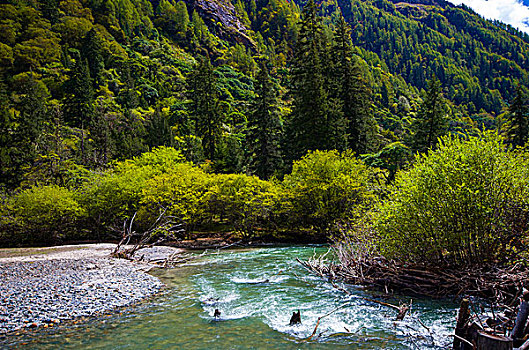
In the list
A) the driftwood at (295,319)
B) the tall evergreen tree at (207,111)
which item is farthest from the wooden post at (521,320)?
the tall evergreen tree at (207,111)

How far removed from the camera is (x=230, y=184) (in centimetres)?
2894

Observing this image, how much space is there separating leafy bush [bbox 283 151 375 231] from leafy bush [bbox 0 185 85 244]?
798 inches

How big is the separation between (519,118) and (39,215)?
1979 inches

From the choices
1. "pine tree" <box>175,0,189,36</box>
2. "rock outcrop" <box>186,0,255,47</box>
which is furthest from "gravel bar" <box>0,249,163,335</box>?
"rock outcrop" <box>186,0,255,47</box>

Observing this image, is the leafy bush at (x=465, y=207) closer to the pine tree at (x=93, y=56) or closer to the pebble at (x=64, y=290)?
the pebble at (x=64, y=290)

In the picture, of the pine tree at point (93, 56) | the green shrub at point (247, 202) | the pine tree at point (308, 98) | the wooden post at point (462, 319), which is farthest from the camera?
the pine tree at point (93, 56)

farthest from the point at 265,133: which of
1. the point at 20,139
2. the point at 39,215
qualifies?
the point at 20,139

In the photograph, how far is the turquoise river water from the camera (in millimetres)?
7887

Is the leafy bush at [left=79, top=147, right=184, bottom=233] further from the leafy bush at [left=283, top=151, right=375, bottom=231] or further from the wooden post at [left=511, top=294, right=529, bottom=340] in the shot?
the wooden post at [left=511, top=294, right=529, bottom=340]

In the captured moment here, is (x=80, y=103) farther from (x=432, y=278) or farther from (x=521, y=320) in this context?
(x=521, y=320)

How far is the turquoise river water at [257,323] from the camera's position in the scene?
7.89 m

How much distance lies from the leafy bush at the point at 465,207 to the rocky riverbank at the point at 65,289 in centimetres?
991

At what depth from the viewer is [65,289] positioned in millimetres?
11945

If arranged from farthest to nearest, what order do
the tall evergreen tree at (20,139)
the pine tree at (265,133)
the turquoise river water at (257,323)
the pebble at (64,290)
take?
the tall evergreen tree at (20,139) → the pine tree at (265,133) → the pebble at (64,290) → the turquoise river water at (257,323)
